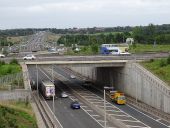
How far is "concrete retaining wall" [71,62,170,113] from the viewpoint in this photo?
74.6 meters

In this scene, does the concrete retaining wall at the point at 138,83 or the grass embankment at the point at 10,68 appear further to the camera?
the grass embankment at the point at 10,68

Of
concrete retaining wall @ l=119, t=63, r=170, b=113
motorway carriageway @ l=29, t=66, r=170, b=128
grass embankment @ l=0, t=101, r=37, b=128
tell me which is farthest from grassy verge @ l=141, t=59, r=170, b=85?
grass embankment @ l=0, t=101, r=37, b=128

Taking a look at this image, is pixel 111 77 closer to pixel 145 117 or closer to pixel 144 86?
pixel 144 86

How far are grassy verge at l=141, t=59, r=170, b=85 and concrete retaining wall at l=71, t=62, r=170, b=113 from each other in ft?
4.96

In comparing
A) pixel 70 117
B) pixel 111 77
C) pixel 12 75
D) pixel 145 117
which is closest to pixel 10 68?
pixel 12 75

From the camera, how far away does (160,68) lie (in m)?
88.4

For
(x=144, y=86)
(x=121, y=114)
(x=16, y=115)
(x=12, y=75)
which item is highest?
(x=12, y=75)

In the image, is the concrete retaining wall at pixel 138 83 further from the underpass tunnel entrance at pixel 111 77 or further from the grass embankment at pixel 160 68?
the grass embankment at pixel 160 68

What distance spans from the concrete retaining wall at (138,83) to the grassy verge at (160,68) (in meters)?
1.51

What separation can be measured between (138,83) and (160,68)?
5.61 m

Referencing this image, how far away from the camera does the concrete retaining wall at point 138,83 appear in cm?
7456

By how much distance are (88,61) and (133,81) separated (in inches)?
500

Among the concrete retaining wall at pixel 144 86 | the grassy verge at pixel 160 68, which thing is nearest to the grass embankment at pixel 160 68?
the grassy verge at pixel 160 68

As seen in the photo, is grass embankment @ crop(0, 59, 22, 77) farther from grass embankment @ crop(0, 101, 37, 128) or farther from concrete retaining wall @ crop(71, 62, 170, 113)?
concrete retaining wall @ crop(71, 62, 170, 113)
